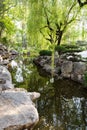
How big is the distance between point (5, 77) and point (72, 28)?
32.2 ft

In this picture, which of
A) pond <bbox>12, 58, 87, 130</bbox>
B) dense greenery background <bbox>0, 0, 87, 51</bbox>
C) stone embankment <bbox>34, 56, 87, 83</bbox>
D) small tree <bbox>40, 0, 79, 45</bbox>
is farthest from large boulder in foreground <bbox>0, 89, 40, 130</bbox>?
small tree <bbox>40, 0, 79, 45</bbox>

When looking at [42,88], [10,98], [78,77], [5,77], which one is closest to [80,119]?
[10,98]

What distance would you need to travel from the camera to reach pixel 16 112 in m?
5.43

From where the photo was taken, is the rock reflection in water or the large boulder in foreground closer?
the large boulder in foreground

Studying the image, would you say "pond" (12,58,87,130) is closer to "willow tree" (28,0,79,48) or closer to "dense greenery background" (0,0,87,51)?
"willow tree" (28,0,79,48)

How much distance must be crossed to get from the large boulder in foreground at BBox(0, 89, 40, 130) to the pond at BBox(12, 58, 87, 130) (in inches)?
32.1

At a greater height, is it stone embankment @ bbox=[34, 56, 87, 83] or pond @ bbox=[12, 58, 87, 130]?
stone embankment @ bbox=[34, 56, 87, 83]

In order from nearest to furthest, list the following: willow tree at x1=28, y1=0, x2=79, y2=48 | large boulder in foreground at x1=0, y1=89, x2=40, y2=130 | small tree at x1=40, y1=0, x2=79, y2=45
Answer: large boulder in foreground at x1=0, y1=89, x2=40, y2=130 → willow tree at x1=28, y1=0, x2=79, y2=48 → small tree at x1=40, y1=0, x2=79, y2=45

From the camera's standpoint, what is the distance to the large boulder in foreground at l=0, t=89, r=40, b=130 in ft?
16.5

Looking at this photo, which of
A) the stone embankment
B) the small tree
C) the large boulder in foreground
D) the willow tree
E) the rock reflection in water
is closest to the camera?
the large boulder in foreground

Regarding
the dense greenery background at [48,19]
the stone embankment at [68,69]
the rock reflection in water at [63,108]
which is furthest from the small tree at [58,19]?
the rock reflection in water at [63,108]

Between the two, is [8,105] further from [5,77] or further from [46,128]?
[5,77]

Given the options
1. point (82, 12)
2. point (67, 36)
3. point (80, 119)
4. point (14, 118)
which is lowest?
point (80, 119)

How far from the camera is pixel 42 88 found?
10.8 m
